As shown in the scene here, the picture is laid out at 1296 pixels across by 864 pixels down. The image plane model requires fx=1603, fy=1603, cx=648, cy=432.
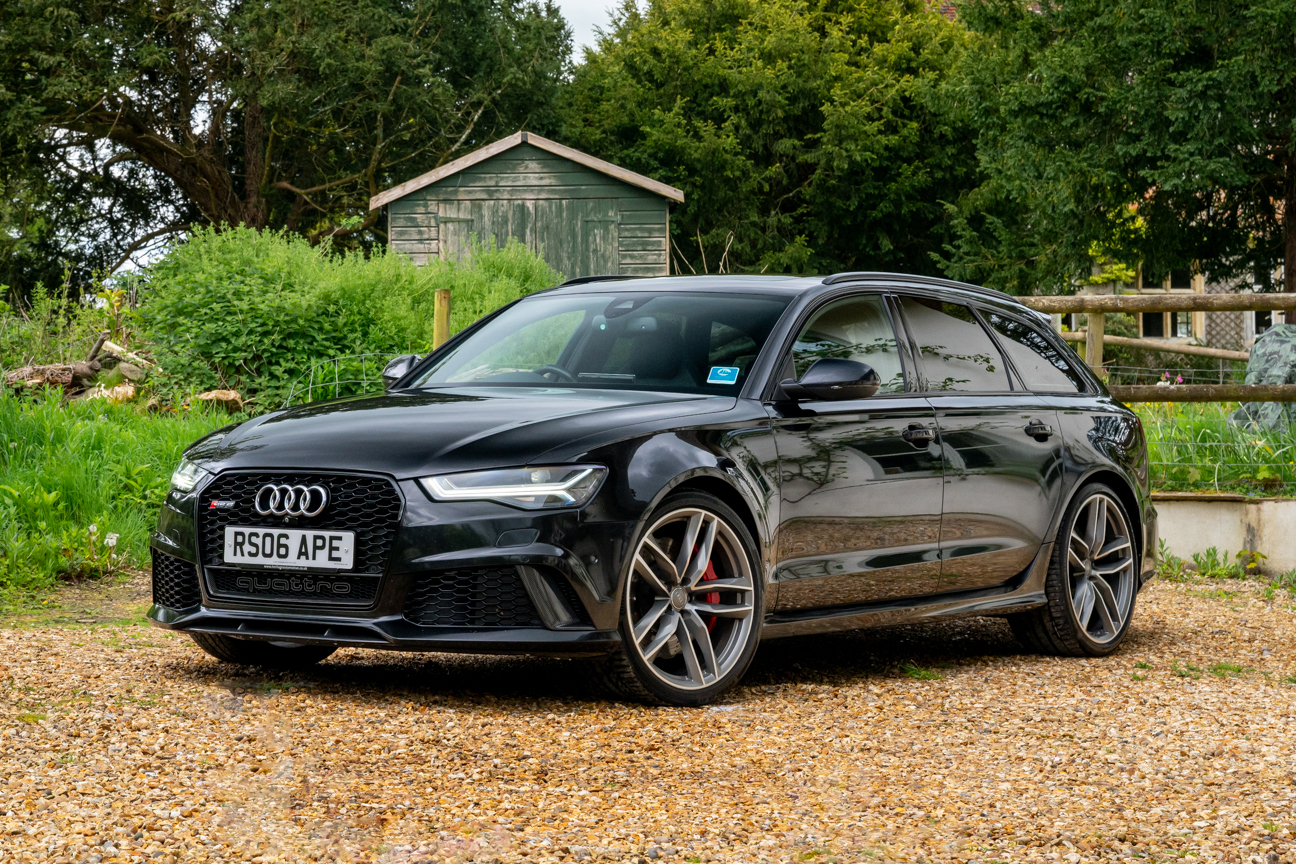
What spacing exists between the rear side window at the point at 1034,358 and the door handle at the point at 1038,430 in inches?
10.1

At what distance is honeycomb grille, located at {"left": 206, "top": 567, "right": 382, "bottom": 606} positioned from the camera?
521 cm

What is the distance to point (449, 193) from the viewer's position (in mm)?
29047

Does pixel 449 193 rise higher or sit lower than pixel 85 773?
higher

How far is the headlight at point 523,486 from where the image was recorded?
202 inches

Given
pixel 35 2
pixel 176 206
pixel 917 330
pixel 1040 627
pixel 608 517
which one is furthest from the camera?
pixel 176 206

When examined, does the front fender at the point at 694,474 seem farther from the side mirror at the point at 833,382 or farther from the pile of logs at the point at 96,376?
the pile of logs at the point at 96,376

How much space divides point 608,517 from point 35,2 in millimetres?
31928

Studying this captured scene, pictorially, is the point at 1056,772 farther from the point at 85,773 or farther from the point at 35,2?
the point at 35,2

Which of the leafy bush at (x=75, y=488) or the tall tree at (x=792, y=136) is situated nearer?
the leafy bush at (x=75, y=488)

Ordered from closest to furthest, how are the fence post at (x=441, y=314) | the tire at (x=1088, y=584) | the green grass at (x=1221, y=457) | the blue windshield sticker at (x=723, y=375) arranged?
1. the blue windshield sticker at (x=723, y=375)
2. the tire at (x=1088, y=584)
3. the green grass at (x=1221, y=457)
4. the fence post at (x=441, y=314)

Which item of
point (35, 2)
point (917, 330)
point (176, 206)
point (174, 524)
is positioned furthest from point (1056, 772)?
point (176, 206)

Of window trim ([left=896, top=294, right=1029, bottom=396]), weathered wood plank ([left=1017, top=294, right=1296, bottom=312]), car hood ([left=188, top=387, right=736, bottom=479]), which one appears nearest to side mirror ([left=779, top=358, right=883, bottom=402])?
Answer: car hood ([left=188, top=387, right=736, bottom=479])

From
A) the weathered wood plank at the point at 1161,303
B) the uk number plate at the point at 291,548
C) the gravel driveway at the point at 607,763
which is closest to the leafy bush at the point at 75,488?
the gravel driveway at the point at 607,763

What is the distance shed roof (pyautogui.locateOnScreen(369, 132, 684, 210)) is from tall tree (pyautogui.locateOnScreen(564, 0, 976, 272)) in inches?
383
